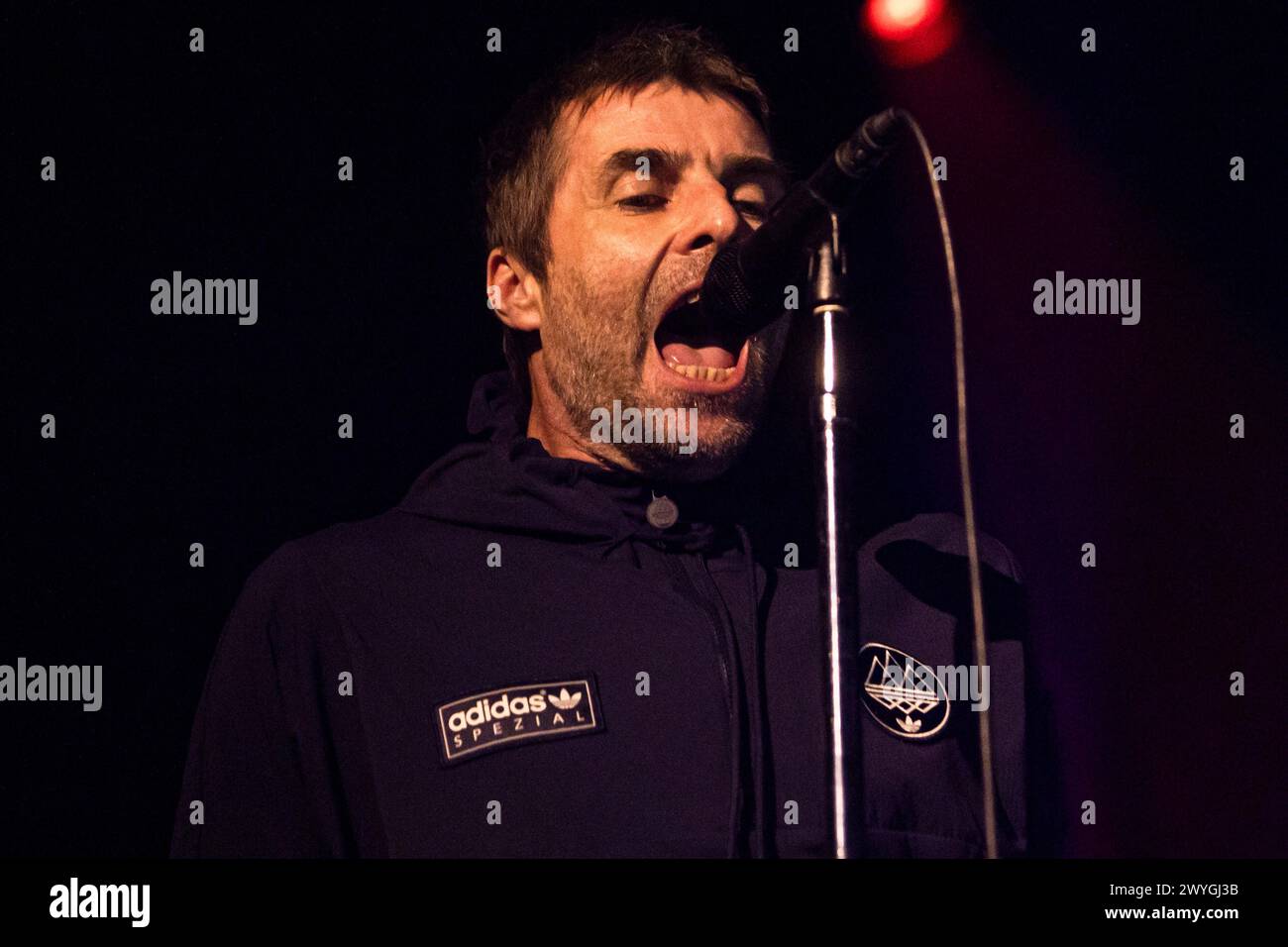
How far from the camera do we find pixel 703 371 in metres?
2.16

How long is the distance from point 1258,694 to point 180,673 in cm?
205

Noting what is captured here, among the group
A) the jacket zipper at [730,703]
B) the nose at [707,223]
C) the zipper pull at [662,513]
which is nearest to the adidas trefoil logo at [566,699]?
the jacket zipper at [730,703]

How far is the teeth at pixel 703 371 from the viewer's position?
2158 mm

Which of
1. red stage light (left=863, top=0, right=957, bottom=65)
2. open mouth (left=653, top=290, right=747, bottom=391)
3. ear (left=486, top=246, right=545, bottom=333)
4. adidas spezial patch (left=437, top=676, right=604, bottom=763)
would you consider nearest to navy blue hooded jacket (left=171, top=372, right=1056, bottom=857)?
adidas spezial patch (left=437, top=676, right=604, bottom=763)

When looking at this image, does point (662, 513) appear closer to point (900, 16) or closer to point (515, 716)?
point (515, 716)

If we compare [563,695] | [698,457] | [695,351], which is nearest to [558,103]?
[695,351]

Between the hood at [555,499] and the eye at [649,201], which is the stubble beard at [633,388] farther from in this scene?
the eye at [649,201]

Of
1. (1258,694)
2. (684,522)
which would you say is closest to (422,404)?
(684,522)

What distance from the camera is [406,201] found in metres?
2.55

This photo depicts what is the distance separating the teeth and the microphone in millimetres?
450

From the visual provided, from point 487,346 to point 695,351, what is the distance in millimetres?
612

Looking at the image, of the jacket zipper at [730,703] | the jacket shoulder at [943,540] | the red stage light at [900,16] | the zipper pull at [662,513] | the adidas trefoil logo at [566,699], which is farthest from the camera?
the red stage light at [900,16]
